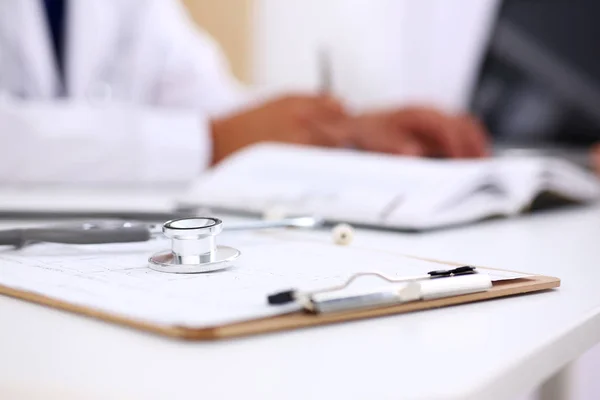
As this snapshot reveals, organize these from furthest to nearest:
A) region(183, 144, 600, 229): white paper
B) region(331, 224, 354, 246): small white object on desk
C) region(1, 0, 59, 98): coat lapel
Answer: region(1, 0, 59, 98): coat lapel, region(183, 144, 600, 229): white paper, region(331, 224, 354, 246): small white object on desk

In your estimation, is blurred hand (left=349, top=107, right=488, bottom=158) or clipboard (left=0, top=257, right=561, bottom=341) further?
blurred hand (left=349, top=107, right=488, bottom=158)

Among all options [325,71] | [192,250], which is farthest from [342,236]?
[325,71]

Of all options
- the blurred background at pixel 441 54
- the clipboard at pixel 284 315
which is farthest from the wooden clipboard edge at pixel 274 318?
the blurred background at pixel 441 54

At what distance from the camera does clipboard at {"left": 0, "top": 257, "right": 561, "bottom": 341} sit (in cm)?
25

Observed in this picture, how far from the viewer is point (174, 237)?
1.14ft

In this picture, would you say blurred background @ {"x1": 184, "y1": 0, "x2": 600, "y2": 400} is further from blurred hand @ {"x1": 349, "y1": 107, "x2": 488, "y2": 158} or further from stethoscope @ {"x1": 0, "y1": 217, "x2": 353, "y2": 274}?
stethoscope @ {"x1": 0, "y1": 217, "x2": 353, "y2": 274}

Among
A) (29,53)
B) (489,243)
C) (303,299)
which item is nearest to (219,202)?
(489,243)

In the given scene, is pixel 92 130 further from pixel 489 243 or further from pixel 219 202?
pixel 489 243

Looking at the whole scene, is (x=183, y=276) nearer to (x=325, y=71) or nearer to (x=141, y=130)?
(x=141, y=130)

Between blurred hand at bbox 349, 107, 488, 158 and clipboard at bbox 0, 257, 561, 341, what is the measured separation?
1.80 feet

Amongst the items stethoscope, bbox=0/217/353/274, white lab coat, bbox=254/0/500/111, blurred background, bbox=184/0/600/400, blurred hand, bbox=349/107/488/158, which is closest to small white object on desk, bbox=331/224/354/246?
stethoscope, bbox=0/217/353/274

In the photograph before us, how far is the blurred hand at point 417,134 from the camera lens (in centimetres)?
88

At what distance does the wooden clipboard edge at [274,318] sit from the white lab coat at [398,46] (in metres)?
1.49

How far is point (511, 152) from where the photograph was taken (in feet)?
4.12
